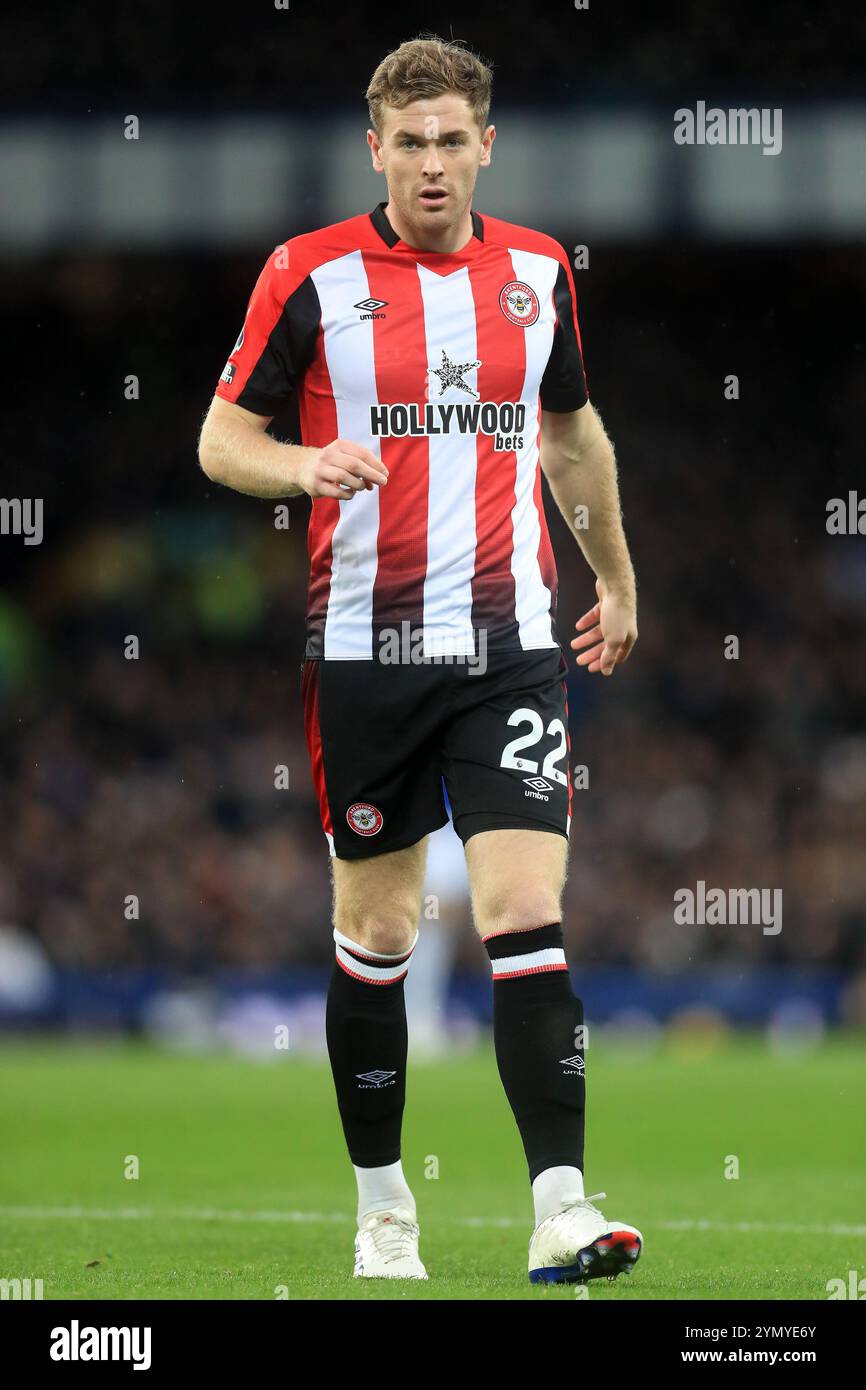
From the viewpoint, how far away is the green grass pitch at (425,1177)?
4.75 metres

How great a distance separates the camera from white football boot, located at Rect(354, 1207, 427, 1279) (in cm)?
470

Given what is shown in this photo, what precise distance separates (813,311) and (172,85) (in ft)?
26.5

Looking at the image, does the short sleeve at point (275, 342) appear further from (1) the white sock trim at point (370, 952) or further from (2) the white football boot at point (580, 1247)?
(2) the white football boot at point (580, 1247)

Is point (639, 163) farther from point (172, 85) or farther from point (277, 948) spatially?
point (277, 948)

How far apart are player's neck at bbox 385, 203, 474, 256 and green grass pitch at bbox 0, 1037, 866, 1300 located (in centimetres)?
243

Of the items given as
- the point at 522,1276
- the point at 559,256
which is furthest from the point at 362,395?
the point at 522,1276

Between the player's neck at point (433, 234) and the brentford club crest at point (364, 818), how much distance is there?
136 centimetres

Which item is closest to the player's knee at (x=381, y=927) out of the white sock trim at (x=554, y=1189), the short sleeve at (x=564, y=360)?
the white sock trim at (x=554, y=1189)

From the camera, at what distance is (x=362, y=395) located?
4.86 m

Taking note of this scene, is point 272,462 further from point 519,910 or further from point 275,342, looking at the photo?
point 519,910

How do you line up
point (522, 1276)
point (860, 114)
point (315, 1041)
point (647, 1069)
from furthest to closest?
point (860, 114)
point (315, 1041)
point (647, 1069)
point (522, 1276)
